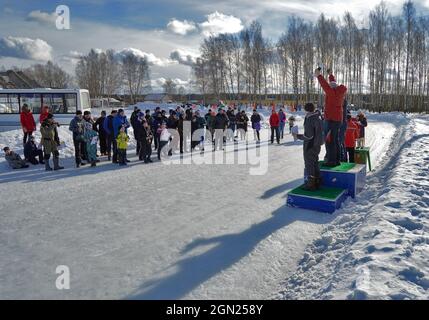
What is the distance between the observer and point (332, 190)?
655cm

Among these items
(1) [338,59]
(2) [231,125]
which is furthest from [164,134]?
(1) [338,59]

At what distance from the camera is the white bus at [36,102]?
19641 mm

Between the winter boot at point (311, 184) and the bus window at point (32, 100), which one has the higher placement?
the bus window at point (32, 100)

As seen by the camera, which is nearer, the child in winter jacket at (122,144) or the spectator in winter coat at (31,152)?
the child in winter jacket at (122,144)

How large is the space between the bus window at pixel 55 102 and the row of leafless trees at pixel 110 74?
47.4 metres

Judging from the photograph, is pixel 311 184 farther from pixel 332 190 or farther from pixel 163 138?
pixel 163 138

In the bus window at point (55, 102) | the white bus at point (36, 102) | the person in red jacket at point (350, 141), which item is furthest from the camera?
the bus window at point (55, 102)

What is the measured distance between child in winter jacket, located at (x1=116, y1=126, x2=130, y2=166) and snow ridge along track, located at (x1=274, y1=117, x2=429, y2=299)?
682 cm

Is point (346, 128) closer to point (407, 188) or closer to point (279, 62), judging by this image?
point (407, 188)

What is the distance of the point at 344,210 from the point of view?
6.05 m

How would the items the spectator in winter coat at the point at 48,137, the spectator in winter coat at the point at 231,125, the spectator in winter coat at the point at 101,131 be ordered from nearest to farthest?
the spectator in winter coat at the point at 48,137 → the spectator in winter coat at the point at 101,131 → the spectator in winter coat at the point at 231,125

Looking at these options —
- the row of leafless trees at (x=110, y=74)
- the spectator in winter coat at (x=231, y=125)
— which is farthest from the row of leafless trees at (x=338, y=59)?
the spectator in winter coat at (x=231, y=125)

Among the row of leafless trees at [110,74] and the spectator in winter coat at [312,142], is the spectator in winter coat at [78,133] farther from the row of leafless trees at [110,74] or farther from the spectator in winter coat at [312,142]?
the row of leafless trees at [110,74]

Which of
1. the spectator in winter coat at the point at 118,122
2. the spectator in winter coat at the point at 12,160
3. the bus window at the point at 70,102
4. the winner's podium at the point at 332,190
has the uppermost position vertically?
the bus window at the point at 70,102
